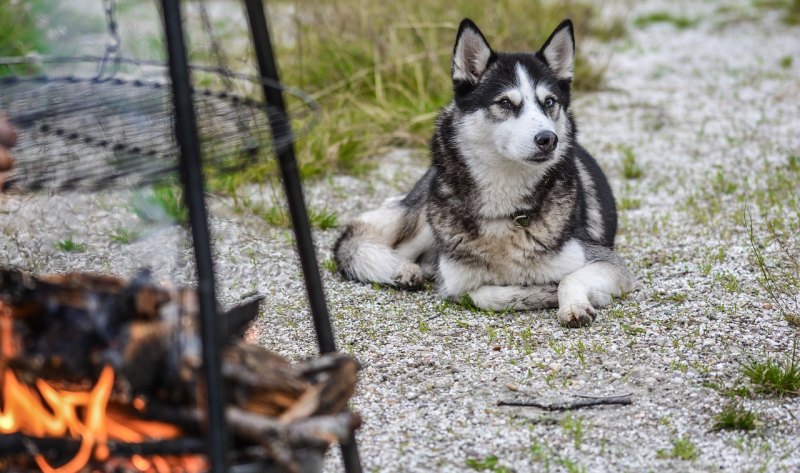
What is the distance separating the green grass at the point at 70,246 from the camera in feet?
15.2

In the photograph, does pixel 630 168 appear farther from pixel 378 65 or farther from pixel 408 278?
pixel 408 278

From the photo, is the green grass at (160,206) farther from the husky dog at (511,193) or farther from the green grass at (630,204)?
the green grass at (630,204)

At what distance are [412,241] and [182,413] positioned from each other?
9.64 feet

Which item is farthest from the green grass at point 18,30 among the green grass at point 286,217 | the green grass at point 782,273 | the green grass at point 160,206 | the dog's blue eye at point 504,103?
the green grass at point 782,273

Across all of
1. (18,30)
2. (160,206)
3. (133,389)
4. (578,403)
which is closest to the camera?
(133,389)

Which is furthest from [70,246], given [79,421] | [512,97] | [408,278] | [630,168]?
[630,168]

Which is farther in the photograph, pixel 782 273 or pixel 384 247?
Result: pixel 384 247

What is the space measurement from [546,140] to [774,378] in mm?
1324

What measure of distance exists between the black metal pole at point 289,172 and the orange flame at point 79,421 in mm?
468

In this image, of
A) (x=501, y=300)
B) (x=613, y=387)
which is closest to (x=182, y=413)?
(x=613, y=387)

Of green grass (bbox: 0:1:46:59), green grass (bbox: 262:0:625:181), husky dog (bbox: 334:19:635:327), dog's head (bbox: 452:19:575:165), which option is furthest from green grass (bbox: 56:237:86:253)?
green grass (bbox: 0:1:46:59)

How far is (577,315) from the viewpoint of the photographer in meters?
3.79

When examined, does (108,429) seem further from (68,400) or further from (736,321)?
(736,321)

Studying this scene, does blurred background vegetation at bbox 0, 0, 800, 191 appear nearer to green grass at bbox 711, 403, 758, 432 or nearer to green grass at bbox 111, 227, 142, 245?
green grass at bbox 111, 227, 142, 245
